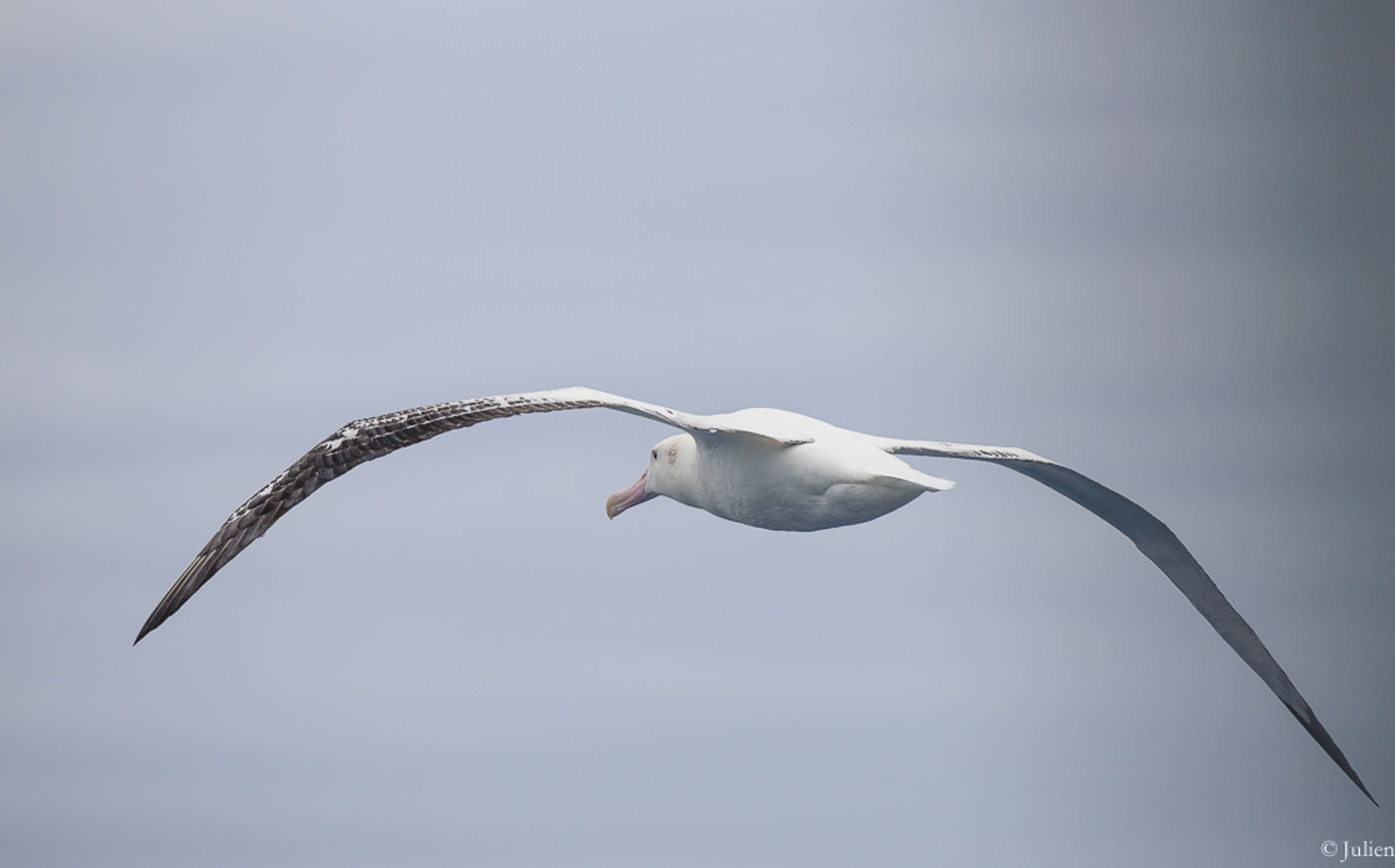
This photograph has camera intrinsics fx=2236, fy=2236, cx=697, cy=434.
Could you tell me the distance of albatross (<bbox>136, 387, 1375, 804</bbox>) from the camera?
83.5 ft

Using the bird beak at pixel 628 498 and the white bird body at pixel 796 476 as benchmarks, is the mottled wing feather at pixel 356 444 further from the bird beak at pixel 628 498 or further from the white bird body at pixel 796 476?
the bird beak at pixel 628 498

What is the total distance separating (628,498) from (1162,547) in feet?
25.4

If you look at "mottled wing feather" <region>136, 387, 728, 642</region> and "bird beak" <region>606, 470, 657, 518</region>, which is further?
"bird beak" <region>606, 470, 657, 518</region>

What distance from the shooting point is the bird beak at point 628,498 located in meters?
32.4

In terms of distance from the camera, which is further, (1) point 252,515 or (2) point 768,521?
(2) point 768,521

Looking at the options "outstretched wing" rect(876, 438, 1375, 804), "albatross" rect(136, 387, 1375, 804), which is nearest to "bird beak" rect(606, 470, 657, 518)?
"albatross" rect(136, 387, 1375, 804)

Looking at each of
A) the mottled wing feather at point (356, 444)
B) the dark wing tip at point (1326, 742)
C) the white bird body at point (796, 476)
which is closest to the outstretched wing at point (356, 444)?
the mottled wing feather at point (356, 444)

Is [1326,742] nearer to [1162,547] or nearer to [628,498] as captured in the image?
[1162,547]

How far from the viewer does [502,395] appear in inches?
→ 1031

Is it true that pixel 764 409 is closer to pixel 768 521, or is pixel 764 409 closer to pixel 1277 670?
pixel 768 521

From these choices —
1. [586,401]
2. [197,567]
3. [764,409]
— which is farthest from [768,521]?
[197,567]

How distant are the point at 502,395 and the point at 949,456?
6.43m

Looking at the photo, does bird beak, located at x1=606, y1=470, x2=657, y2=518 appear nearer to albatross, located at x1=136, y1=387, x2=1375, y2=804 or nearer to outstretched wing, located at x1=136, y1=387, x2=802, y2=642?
albatross, located at x1=136, y1=387, x2=1375, y2=804

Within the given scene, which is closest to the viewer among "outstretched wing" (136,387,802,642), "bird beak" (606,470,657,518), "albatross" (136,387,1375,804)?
"outstretched wing" (136,387,802,642)
